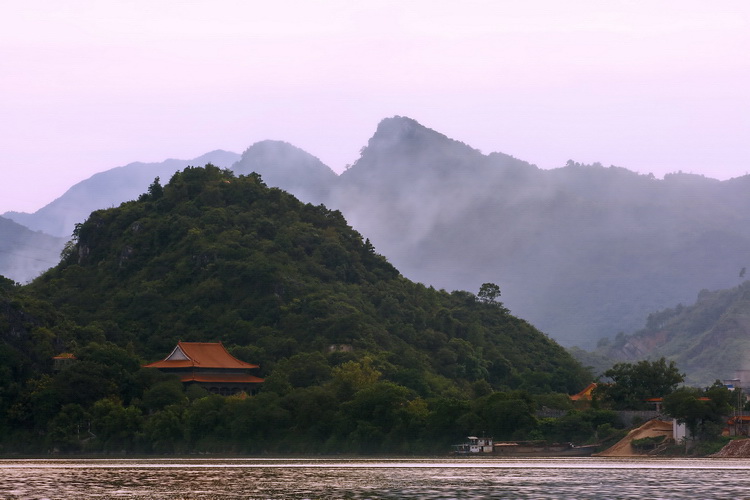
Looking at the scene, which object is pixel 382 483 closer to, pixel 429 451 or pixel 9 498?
pixel 9 498

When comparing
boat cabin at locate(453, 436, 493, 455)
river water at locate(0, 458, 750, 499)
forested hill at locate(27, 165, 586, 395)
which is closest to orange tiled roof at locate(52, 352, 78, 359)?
forested hill at locate(27, 165, 586, 395)

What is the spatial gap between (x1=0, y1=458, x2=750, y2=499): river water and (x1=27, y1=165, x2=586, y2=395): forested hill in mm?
41455

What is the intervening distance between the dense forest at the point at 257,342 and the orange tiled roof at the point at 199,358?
3.15 m

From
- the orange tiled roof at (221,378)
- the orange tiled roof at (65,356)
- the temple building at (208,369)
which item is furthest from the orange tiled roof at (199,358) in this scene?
the orange tiled roof at (65,356)

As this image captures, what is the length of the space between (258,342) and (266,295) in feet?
32.0

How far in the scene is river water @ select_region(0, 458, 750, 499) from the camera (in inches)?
1826

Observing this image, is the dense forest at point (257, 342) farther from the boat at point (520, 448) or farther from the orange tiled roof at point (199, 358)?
the orange tiled roof at point (199, 358)

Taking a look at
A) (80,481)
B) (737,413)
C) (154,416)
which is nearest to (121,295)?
(154,416)

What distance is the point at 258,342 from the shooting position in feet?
417

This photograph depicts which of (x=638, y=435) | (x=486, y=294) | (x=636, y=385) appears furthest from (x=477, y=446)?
(x=486, y=294)

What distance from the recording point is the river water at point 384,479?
46375 millimetres

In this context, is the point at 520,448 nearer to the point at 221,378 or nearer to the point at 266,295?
the point at 221,378

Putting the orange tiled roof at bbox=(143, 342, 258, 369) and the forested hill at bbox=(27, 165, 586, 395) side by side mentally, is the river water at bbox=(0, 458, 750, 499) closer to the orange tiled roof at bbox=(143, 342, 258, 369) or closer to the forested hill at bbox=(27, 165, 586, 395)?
the orange tiled roof at bbox=(143, 342, 258, 369)

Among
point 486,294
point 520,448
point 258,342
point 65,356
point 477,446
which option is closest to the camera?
point 477,446
